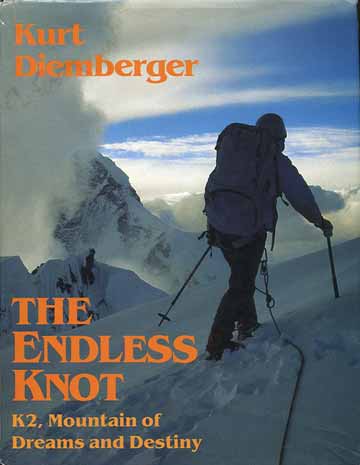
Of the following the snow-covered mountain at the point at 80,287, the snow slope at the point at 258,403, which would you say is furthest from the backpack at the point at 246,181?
the snow-covered mountain at the point at 80,287

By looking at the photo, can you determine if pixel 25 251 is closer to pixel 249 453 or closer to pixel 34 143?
pixel 34 143

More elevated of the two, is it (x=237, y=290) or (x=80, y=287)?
(x=237, y=290)

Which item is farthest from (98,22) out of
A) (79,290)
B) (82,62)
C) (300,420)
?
(79,290)

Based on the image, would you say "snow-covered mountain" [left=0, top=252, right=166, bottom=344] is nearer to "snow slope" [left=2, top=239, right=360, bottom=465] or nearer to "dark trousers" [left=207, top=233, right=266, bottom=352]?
"dark trousers" [left=207, top=233, right=266, bottom=352]

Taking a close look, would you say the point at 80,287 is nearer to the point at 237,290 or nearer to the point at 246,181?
the point at 237,290

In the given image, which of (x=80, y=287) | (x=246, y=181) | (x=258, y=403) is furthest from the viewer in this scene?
(x=80, y=287)

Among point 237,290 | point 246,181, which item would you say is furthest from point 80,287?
point 246,181

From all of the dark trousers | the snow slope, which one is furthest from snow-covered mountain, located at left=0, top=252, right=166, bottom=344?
the snow slope
